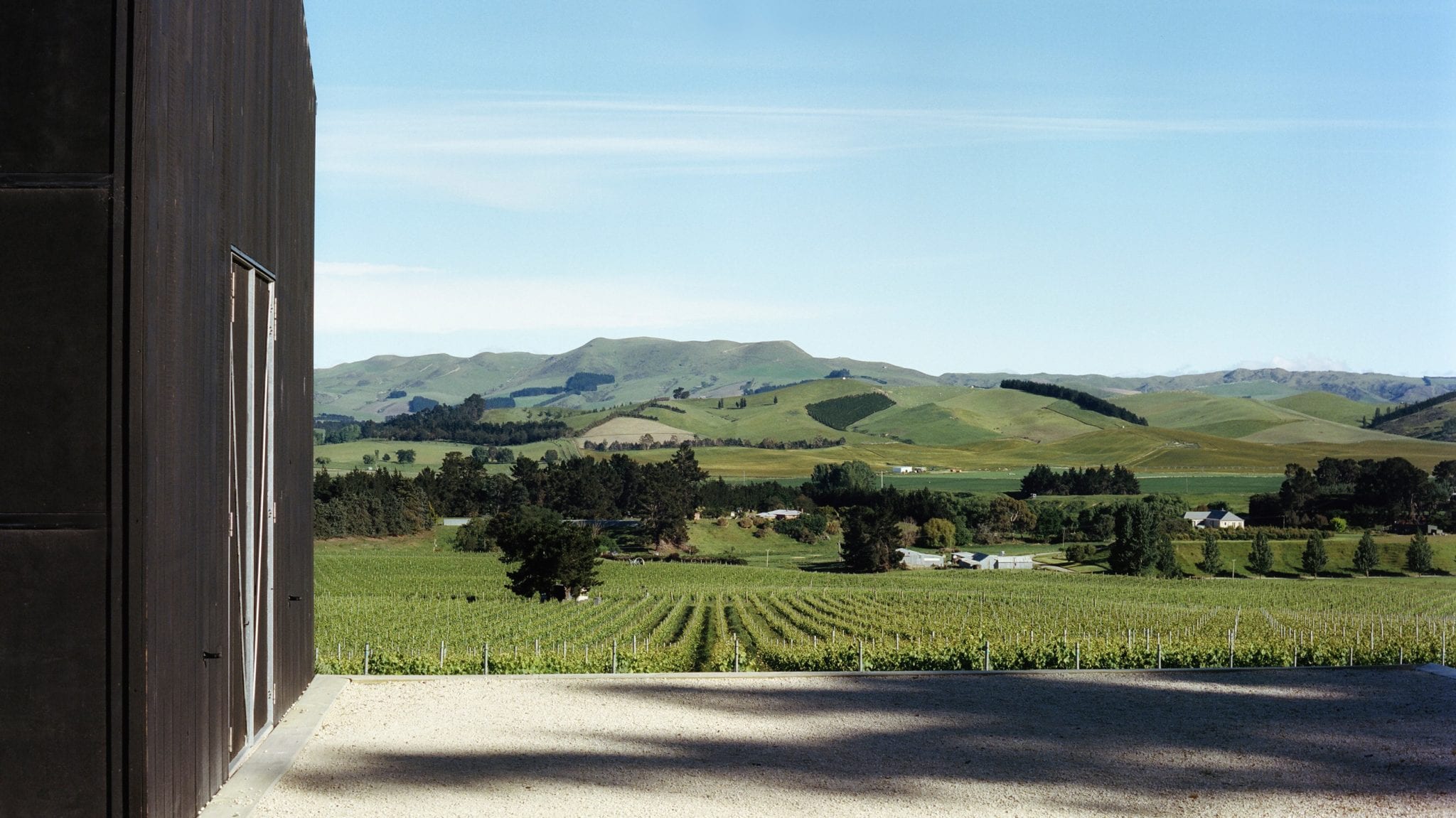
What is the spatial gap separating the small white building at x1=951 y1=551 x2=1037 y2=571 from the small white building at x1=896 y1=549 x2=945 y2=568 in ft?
2.47

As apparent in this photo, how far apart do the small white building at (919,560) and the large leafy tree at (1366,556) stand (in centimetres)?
1970

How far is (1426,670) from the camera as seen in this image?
15148mm

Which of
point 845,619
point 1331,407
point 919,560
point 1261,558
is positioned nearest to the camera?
point 845,619

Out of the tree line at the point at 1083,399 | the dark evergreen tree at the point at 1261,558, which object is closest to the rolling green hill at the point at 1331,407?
the tree line at the point at 1083,399

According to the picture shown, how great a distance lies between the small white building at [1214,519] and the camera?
74312 mm

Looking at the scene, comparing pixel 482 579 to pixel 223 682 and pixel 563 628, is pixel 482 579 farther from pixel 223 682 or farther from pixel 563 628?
pixel 223 682

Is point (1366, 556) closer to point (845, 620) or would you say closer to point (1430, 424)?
point (845, 620)

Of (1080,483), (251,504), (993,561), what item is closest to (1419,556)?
(993,561)

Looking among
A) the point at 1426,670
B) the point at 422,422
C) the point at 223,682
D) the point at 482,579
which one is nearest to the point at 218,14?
the point at 223,682

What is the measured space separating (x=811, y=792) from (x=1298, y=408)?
552 feet

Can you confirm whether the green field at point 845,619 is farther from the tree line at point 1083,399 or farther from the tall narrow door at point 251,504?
the tree line at point 1083,399

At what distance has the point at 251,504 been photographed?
9625mm

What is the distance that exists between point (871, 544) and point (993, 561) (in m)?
7.81

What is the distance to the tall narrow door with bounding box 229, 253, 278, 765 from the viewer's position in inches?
357
